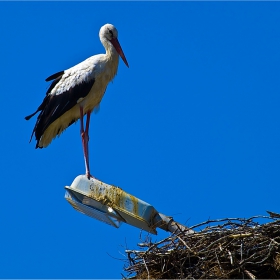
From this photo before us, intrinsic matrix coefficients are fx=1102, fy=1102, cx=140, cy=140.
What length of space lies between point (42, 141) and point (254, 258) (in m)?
4.57

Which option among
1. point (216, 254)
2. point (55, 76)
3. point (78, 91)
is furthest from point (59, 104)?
point (216, 254)

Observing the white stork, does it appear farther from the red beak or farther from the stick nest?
the stick nest

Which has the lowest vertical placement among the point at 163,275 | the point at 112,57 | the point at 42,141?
the point at 163,275

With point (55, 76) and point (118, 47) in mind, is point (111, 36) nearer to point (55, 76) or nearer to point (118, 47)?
point (118, 47)

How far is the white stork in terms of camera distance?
1353 centimetres

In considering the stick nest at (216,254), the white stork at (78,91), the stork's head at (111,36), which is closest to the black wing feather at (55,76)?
the white stork at (78,91)

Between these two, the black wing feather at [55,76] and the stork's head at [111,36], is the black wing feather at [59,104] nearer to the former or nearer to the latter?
the black wing feather at [55,76]

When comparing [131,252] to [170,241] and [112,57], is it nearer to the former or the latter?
[170,241]

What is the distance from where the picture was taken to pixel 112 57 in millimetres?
13852

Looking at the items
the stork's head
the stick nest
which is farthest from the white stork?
the stick nest

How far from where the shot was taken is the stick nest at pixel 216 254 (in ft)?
32.1

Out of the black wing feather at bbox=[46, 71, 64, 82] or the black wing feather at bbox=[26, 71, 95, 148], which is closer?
the black wing feather at bbox=[26, 71, 95, 148]

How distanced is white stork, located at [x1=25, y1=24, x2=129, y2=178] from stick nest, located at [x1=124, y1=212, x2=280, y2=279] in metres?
3.32

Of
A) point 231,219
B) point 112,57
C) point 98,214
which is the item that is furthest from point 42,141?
point 231,219
